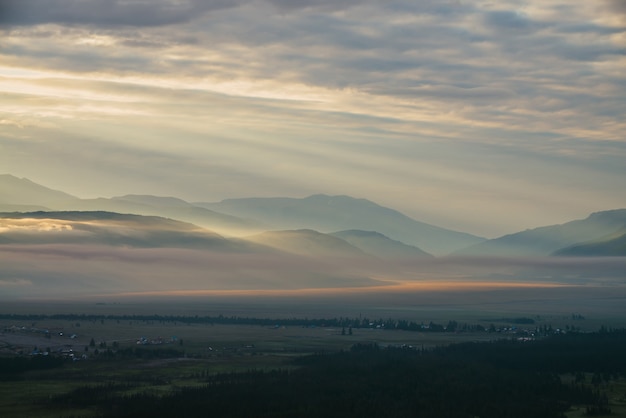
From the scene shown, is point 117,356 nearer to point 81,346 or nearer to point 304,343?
point 81,346

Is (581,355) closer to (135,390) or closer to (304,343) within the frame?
(304,343)

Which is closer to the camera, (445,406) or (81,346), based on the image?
(445,406)

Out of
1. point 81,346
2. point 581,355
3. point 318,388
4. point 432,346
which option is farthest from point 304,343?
point 318,388

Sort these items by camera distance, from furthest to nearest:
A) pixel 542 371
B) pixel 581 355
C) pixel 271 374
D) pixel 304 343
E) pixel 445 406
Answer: pixel 304 343 < pixel 581 355 < pixel 542 371 < pixel 271 374 < pixel 445 406

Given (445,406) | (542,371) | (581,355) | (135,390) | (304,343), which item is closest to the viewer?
(445,406)

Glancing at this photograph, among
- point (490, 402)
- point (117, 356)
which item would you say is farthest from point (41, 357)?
point (490, 402)

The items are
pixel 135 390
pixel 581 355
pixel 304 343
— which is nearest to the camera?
pixel 135 390

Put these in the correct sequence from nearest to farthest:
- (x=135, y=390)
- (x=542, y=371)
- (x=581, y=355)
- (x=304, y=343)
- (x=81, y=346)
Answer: (x=135, y=390) → (x=542, y=371) → (x=581, y=355) → (x=81, y=346) → (x=304, y=343)

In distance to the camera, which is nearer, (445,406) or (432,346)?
(445,406)
